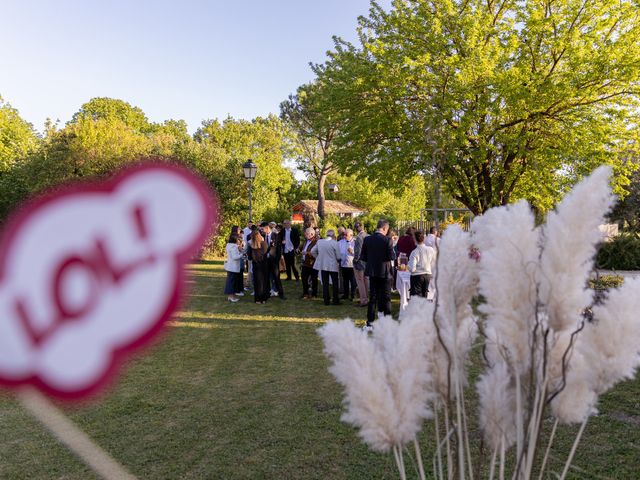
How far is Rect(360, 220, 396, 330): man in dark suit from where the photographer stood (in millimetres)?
8305

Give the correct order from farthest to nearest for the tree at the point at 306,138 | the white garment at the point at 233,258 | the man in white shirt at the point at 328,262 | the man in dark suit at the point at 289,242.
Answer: the tree at the point at 306,138 → the man in dark suit at the point at 289,242 → the white garment at the point at 233,258 → the man in white shirt at the point at 328,262


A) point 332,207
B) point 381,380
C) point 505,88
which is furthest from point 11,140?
point 381,380

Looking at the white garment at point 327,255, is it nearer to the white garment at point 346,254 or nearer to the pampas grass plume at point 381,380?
the white garment at point 346,254

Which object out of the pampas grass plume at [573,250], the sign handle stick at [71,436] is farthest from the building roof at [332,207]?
the pampas grass plume at [573,250]

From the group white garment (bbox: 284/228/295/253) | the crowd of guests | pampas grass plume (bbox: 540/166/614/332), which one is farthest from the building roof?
pampas grass plume (bbox: 540/166/614/332)

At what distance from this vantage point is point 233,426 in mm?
4883

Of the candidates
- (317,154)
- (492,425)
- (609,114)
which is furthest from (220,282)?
(317,154)

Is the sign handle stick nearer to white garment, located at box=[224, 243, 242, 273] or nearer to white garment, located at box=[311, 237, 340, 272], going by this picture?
white garment, located at box=[224, 243, 242, 273]

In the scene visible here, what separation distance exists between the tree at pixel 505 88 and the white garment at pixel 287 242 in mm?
4281

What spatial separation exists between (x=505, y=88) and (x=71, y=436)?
Result: 1277 centimetres

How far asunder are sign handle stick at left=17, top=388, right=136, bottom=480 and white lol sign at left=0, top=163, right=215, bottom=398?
0.94ft

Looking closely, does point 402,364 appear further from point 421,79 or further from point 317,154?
point 317,154

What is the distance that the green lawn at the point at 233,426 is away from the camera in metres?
4.01

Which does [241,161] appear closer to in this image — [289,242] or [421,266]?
[289,242]
